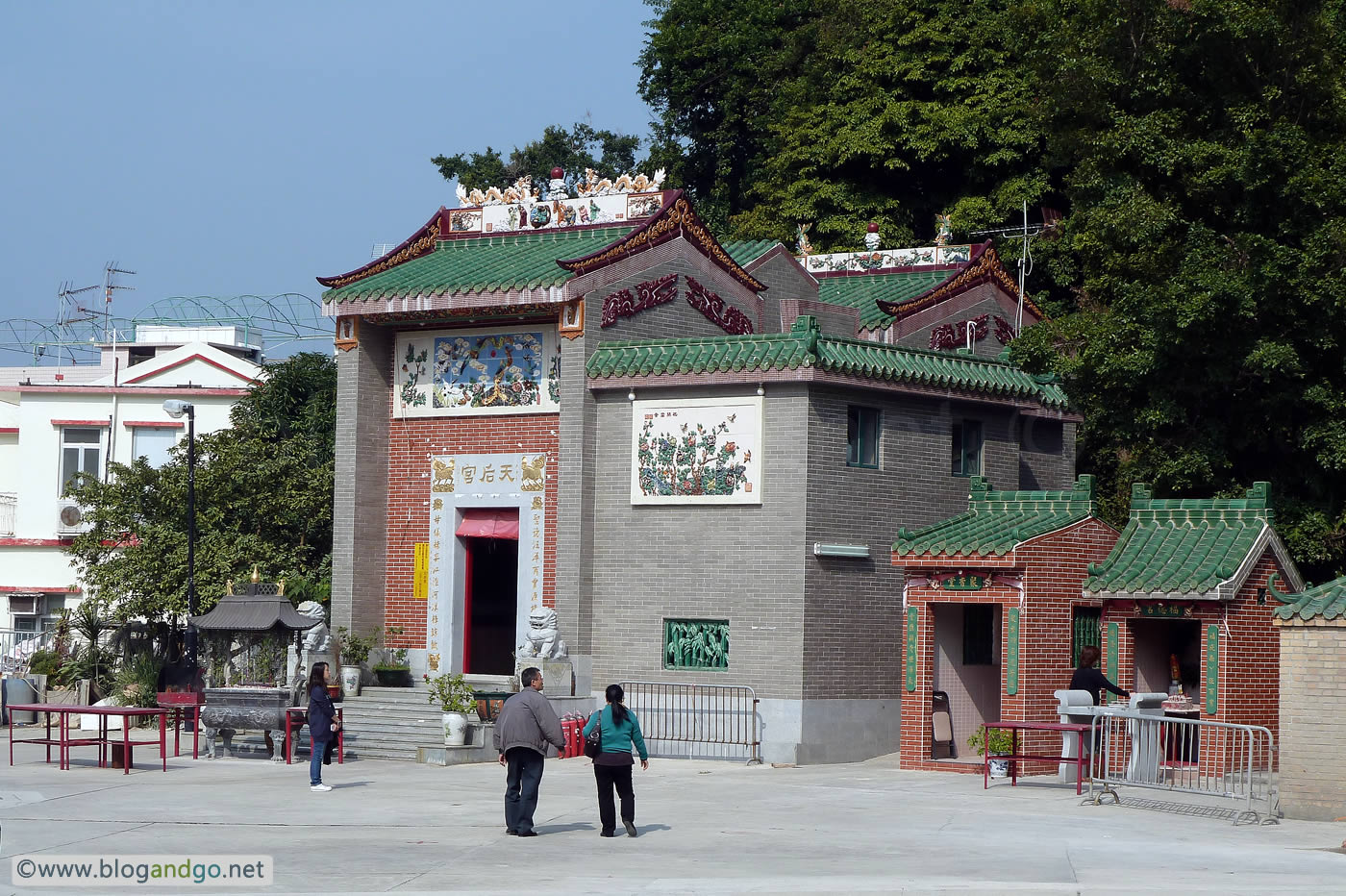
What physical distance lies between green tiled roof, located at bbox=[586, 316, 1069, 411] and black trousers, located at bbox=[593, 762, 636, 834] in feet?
31.9

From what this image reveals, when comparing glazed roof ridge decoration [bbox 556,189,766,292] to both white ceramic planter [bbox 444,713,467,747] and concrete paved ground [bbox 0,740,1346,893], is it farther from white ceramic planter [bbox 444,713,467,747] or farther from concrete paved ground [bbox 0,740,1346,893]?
concrete paved ground [bbox 0,740,1346,893]

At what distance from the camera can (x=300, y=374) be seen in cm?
3778

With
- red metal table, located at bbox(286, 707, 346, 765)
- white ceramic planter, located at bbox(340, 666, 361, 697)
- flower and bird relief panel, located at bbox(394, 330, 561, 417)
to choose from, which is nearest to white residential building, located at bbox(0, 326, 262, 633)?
flower and bird relief panel, located at bbox(394, 330, 561, 417)

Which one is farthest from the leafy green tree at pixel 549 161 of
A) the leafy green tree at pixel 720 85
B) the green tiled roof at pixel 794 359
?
the green tiled roof at pixel 794 359

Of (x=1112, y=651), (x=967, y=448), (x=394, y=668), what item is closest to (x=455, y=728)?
(x=394, y=668)

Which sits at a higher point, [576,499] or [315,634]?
[576,499]

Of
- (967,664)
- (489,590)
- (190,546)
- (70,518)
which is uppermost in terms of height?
(70,518)

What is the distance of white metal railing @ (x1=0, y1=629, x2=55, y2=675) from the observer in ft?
114

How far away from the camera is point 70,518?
41.1 metres

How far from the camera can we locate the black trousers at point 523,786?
652 inches

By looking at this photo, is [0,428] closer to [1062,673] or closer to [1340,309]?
[1062,673]

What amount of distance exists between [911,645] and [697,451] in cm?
450

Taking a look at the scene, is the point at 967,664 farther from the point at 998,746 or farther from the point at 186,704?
the point at 186,704

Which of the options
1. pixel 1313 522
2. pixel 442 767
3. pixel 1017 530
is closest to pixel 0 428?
pixel 442 767
